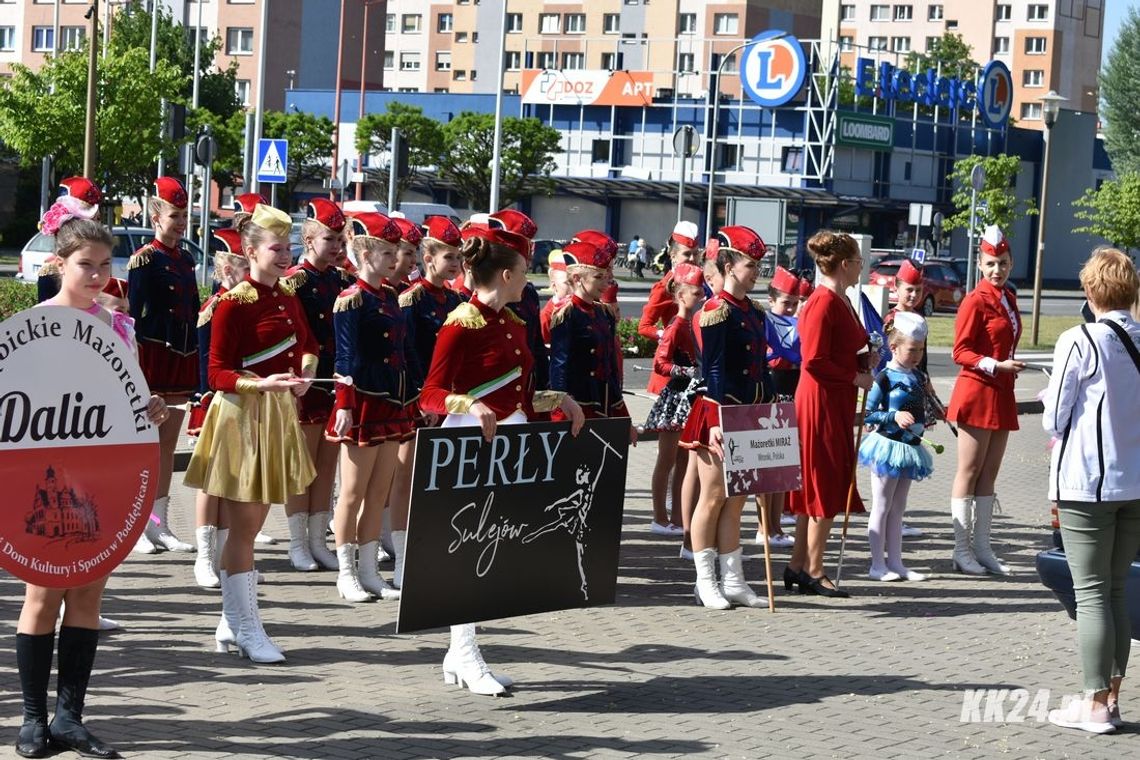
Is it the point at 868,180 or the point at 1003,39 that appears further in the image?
the point at 1003,39

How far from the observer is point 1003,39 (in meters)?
119

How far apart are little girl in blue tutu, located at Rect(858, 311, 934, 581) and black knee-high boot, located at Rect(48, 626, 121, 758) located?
5503 mm

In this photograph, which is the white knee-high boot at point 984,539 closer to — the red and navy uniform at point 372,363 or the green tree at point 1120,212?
the red and navy uniform at point 372,363

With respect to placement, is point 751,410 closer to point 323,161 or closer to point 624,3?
point 323,161

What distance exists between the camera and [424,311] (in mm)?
10086

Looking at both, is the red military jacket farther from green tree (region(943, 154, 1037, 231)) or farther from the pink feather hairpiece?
green tree (region(943, 154, 1037, 231))

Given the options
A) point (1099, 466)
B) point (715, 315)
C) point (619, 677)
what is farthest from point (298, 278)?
point (1099, 466)

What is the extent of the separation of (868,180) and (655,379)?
59831 mm

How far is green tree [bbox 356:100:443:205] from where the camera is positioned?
66625 millimetres

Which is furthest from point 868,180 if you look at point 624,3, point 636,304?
point 624,3

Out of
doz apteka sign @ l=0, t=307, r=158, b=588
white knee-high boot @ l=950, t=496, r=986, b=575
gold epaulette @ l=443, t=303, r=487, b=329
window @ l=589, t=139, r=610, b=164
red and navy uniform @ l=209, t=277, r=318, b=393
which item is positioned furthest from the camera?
window @ l=589, t=139, r=610, b=164

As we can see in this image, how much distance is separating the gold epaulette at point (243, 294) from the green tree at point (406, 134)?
189ft

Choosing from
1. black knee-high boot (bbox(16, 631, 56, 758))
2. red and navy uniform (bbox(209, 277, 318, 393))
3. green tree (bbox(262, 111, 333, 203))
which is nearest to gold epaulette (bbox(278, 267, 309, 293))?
red and navy uniform (bbox(209, 277, 318, 393))

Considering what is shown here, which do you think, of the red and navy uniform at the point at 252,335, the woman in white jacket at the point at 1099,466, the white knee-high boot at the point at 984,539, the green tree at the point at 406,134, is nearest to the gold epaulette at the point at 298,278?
the red and navy uniform at the point at 252,335
